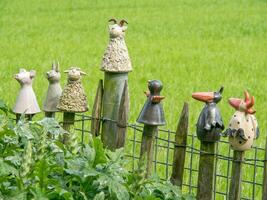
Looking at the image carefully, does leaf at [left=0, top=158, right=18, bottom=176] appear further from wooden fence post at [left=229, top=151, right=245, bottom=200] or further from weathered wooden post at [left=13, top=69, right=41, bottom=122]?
weathered wooden post at [left=13, top=69, right=41, bottom=122]

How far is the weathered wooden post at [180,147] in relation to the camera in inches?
169

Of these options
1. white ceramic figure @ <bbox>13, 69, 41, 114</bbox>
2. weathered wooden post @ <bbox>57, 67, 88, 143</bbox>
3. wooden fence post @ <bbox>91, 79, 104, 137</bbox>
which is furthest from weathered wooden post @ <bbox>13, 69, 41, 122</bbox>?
wooden fence post @ <bbox>91, 79, 104, 137</bbox>

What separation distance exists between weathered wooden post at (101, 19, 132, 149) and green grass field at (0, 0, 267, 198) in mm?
3041

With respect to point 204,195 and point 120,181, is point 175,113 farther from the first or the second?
point 120,181

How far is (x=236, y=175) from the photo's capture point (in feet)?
13.6

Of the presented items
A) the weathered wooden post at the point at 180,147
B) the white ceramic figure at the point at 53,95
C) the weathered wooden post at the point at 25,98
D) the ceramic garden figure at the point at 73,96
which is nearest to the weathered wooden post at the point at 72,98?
the ceramic garden figure at the point at 73,96

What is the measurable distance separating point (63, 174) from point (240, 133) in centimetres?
94

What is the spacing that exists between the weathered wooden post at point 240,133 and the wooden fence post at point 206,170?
12 cm

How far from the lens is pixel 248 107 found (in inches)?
162

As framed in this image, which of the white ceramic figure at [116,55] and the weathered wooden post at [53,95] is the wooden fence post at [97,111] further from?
the weathered wooden post at [53,95]

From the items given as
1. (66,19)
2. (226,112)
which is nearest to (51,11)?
(66,19)

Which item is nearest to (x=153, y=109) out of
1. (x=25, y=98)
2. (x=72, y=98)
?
(x=72, y=98)

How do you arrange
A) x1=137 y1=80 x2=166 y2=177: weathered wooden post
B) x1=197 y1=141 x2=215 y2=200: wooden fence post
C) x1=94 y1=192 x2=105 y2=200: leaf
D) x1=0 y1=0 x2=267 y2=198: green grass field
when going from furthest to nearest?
A: x1=0 y1=0 x2=267 y2=198: green grass field → x1=137 y1=80 x2=166 y2=177: weathered wooden post → x1=197 y1=141 x2=215 y2=200: wooden fence post → x1=94 y1=192 x2=105 y2=200: leaf

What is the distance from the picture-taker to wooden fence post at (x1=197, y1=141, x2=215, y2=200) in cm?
420
